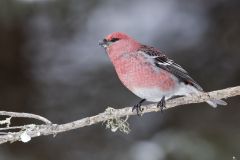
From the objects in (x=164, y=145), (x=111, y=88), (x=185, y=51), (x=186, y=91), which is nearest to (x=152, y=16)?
(x=185, y=51)

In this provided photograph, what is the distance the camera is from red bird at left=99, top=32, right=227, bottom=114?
4637mm

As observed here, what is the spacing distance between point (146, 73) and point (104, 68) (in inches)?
100

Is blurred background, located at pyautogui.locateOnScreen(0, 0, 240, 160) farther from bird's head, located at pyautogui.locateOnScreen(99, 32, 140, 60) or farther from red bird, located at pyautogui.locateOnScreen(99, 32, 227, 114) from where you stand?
bird's head, located at pyautogui.locateOnScreen(99, 32, 140, 60)

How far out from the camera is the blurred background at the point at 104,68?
258 inches

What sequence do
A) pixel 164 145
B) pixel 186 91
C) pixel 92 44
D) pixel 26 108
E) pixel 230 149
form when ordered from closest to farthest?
pixel 186 91
pixel 230 149
pixel 164 145
pixel 26 108
pixel 92 44

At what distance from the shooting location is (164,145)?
6352 millimetres

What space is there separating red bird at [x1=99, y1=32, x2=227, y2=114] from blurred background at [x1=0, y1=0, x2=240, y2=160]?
4.93 ft

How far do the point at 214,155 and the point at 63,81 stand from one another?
91.2 inches

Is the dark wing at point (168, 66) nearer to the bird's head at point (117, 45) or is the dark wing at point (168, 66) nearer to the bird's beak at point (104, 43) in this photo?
the bird's head at point (117, 45)

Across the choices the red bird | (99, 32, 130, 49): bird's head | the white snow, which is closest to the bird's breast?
the red bird

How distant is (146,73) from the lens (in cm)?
471

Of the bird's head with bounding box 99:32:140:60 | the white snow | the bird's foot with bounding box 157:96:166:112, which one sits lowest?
the white snow

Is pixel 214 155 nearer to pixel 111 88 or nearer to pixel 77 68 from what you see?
pixel 111 88

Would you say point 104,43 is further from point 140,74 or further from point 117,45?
point 140,74
